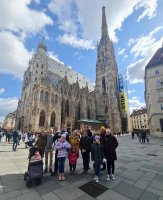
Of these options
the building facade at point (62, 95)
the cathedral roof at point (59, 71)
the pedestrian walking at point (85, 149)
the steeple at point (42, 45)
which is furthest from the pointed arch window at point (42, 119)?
the pedestrian walking at point (85, 149)

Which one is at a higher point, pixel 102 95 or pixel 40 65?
pixel 40 65

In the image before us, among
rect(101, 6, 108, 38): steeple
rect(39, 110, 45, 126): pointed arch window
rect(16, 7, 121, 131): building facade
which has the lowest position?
rect(39, 110, 45, 126): pointed arch window

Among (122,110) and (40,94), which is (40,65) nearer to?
(40,94)

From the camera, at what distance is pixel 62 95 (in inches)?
1801

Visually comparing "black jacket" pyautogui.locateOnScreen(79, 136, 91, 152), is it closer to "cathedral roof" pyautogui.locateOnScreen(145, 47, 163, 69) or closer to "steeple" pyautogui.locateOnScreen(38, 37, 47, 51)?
"cathedral roof" pyautogui.locateOnScreen(145, 47, 163, 69)

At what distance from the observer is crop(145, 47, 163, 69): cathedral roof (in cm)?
2902

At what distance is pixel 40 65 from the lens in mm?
44375

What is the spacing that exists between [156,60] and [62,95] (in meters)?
29.4

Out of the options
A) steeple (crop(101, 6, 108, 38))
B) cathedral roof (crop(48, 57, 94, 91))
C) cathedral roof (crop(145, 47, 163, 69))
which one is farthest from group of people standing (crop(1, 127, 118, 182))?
steeple (crop(101, 6, 108, 38))

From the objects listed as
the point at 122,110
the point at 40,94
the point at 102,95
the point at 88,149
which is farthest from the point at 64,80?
the point at 88,149

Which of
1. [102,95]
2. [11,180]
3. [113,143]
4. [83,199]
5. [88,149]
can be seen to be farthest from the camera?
[102,95]

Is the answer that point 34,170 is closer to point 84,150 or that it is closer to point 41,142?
point 41,142

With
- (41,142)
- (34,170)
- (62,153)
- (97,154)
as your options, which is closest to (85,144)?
(97,154)

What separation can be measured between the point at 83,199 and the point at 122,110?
5893 centimetres
